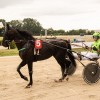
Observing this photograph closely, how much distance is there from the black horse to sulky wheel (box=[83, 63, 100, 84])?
0.82 m

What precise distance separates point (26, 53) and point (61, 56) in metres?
1.39

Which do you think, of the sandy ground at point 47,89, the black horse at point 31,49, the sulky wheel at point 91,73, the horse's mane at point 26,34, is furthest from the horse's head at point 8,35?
the sulky wheel at point 91,73

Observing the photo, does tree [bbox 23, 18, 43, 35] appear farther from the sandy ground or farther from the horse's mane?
the horse's mane

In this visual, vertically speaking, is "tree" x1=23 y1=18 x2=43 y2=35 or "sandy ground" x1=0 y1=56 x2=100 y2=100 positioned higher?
"tree" x1=23 y1=18 x2=43 y2=35

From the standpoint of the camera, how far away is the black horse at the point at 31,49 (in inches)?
336

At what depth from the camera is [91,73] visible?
29.5 ft

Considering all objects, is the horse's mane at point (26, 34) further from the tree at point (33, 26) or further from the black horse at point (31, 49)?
the tree at point (33, 26)

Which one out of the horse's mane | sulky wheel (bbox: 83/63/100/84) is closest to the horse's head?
the horse's mane

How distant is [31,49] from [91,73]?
201 centimetres

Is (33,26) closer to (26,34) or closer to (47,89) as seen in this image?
(26,34)

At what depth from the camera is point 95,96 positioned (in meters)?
7.51

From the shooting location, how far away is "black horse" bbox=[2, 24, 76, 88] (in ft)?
28.0

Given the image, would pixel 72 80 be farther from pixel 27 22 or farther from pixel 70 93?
pixel 27 22

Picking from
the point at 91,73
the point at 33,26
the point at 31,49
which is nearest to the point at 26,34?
the point at 31,49
